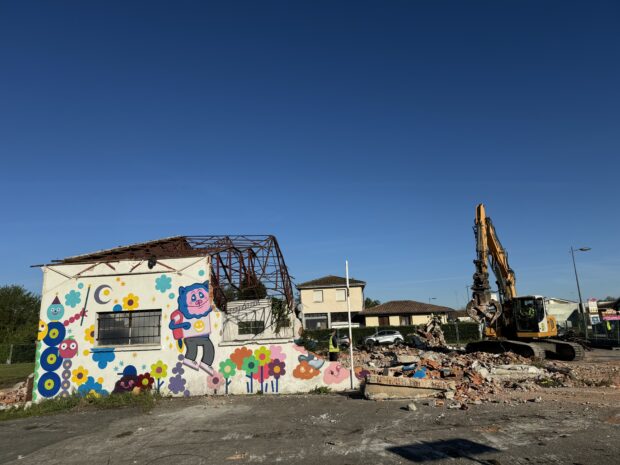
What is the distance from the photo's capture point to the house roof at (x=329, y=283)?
162 feet

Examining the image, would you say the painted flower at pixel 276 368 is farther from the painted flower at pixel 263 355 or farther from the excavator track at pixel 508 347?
the excavator track at pixel 508 347

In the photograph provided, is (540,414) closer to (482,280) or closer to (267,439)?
(267,439)

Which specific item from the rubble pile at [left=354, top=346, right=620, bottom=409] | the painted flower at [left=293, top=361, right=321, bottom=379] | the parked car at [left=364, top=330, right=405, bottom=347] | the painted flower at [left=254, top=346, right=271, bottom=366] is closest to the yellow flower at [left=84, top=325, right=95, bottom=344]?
the painted flower at [left=254, top=346, right=271, bottom=366]

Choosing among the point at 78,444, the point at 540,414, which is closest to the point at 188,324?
the point at 78,444

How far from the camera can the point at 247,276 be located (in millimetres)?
19688

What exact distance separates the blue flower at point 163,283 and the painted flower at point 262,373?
12.8 ft

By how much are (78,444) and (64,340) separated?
588 centimetres

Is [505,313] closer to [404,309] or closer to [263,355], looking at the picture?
[263,355]

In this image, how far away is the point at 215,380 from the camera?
1275 cm

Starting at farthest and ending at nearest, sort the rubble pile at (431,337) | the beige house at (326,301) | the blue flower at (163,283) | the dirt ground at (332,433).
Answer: the beige house at (326,301), the rubble pile at (431,337), the blue flower at (163,283), the dirt ground at (332,433)


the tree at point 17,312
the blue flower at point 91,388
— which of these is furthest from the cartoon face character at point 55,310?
the tree at point 17,312

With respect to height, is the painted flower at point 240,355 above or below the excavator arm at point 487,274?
below

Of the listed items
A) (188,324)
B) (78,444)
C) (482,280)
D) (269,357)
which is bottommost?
(78,444)

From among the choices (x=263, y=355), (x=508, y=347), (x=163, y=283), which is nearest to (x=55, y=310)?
→ (x=163, y=283)
